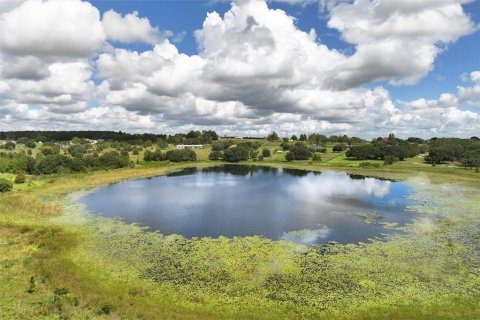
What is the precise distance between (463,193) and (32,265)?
9618cm

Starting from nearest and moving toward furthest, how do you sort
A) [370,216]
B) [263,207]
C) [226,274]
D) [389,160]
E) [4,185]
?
[226,274]
[370,216]
[263,207]
[4,185]
[389,160]

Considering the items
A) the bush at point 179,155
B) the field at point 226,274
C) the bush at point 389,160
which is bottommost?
the field at point 226,274

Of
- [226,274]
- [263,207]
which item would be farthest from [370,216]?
[226,274]

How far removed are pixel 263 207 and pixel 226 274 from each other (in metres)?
36.1

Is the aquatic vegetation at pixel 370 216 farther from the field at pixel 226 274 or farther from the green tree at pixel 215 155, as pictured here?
→ the green tree at pixel 215 155

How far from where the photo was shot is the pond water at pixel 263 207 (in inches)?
2064

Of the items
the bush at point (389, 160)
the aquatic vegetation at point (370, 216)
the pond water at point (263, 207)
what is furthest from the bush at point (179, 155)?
the aquatic vegetation at point (370, 216)

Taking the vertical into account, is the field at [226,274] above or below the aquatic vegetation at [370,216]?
below

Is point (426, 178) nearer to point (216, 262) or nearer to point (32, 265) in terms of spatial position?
point (216, 262)

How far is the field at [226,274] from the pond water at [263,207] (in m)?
4.54

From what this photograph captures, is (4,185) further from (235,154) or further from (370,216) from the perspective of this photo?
(235,154)

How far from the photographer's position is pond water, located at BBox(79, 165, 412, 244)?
52.4m

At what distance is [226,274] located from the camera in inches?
1388

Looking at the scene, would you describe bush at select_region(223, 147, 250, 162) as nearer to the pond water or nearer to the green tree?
the green tree
